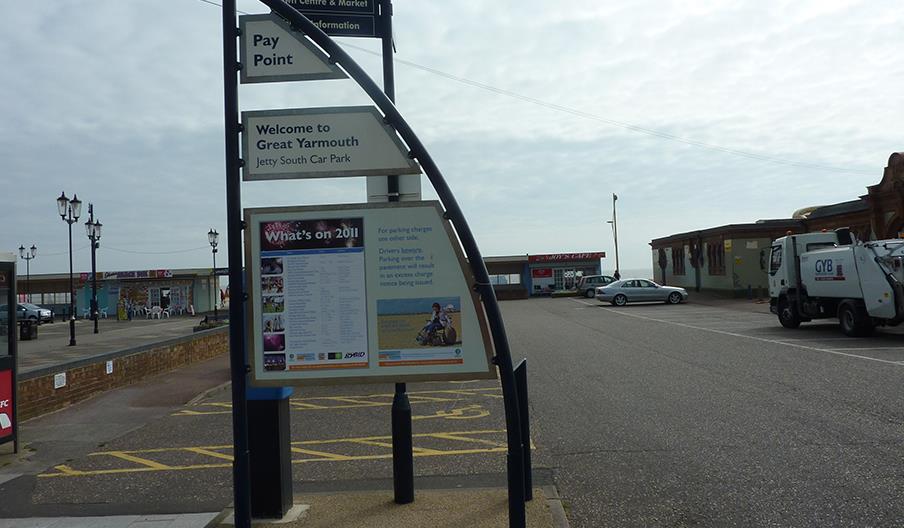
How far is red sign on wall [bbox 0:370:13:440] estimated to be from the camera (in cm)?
741

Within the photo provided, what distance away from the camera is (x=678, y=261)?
1941 inches

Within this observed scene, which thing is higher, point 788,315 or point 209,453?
point 788,315

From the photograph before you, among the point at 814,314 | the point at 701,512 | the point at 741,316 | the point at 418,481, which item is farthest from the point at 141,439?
the point at 741,316

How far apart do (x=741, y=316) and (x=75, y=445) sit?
23704 millimetres

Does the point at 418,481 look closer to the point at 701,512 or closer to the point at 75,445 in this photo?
the point at 701,512

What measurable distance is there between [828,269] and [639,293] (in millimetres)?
20193

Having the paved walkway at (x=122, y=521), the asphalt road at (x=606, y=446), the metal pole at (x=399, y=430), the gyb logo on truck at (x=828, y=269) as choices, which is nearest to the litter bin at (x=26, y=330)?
the asphalt road at (x=606, y=446)

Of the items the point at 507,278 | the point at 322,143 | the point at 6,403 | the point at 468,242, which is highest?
the point at 322,143

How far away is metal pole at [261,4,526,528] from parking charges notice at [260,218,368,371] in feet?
2.01

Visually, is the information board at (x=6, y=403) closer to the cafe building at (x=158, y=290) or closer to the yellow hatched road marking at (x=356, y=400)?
the yellow hatched road marking at (x=356, y=400)

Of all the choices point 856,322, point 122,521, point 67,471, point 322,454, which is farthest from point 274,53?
point 856,322

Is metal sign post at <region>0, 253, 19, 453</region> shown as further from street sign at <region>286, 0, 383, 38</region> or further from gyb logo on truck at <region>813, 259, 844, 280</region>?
gyb logo on truck at <region>813, 259, 844, 280</region>

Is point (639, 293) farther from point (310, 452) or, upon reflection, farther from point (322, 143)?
point (322, 143)

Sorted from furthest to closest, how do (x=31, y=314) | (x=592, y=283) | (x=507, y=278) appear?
1. (x=507, y=278)
2. (x=592, y=283)
3. (x=31, y=314)
